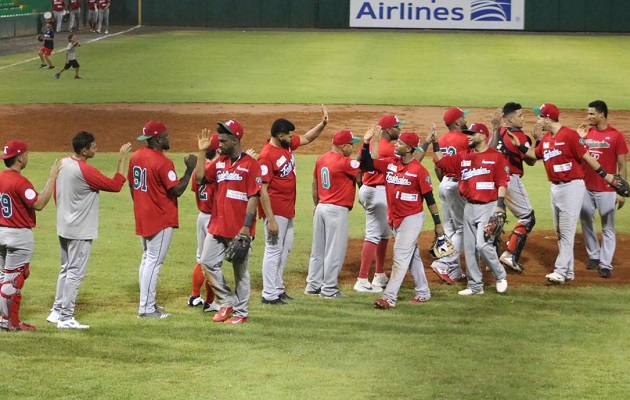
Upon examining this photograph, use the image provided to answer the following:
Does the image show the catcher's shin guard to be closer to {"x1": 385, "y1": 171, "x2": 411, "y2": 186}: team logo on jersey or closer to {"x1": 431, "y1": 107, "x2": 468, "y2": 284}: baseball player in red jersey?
{"x1": 385, "y1": 171, "x2": 411, "y2": 186}: team logo on jersey

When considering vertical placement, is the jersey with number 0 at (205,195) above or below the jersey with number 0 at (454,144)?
below

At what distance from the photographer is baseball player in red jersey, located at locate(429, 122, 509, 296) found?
11461 millimetres

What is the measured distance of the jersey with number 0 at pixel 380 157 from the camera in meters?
11.9

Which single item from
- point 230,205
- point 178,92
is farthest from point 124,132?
point 230,205

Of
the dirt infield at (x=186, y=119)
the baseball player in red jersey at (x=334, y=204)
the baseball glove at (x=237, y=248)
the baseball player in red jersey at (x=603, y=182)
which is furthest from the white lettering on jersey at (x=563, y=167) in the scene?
the dirt infield at (x=186, y=119)

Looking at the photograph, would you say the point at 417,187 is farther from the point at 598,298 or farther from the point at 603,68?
the point at 603,68

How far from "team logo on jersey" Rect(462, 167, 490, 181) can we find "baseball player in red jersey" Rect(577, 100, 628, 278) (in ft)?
5.59

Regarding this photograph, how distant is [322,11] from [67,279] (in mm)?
37895

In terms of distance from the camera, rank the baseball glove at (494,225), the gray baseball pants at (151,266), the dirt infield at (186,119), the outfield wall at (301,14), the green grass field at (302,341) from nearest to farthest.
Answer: the green grass field at (302,341) < the gray baseball pants at (151,266) < the baseball glove at (494,225) < the dirt infield at (186,119) < the outfield wall at (301,14)

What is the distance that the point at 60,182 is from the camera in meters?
10.0

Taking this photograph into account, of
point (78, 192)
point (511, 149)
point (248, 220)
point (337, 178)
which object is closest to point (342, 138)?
point (337, 178)

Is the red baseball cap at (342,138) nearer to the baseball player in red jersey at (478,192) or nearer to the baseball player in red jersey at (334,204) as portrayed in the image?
the baseball player in red jersey at (334,204)

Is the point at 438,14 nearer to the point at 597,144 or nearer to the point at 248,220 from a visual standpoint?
the point at 597,144

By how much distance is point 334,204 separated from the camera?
11.4 meters
